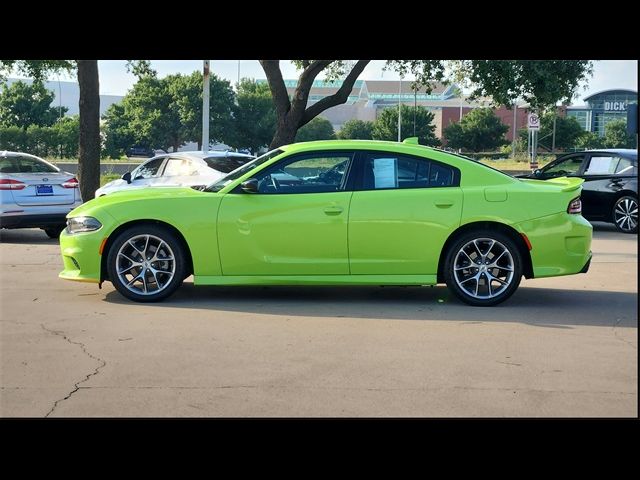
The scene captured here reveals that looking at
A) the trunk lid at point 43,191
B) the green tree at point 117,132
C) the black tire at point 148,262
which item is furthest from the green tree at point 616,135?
the black tire at point 148,262

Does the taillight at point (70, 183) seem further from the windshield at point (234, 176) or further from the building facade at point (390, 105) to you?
the building facade at point (390, 105)

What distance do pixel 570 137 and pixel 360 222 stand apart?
5438cm

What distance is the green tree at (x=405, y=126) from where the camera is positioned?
63.5 metres

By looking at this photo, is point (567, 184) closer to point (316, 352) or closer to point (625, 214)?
point (316, 352)

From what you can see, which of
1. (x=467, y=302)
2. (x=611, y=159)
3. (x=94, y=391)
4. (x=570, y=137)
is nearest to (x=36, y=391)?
(x=94, y=391)

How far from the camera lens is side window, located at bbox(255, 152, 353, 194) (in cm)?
850

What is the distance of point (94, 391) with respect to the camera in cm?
554

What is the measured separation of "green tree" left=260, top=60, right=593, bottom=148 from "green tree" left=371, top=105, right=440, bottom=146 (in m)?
40.1

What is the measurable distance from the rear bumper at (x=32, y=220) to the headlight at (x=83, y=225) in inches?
190

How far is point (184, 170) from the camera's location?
14.5 meters

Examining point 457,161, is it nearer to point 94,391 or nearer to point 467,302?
point 467,302

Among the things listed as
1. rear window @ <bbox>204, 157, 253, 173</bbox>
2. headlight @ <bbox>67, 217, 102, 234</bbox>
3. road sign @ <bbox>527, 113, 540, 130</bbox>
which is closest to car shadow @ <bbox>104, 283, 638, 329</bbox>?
headlight @ <bbox>67, 217, 102, 234</bbox>

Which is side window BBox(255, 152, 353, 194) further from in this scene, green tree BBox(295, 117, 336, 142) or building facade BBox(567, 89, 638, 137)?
green tree BBox(295, 117, 336, 142)
